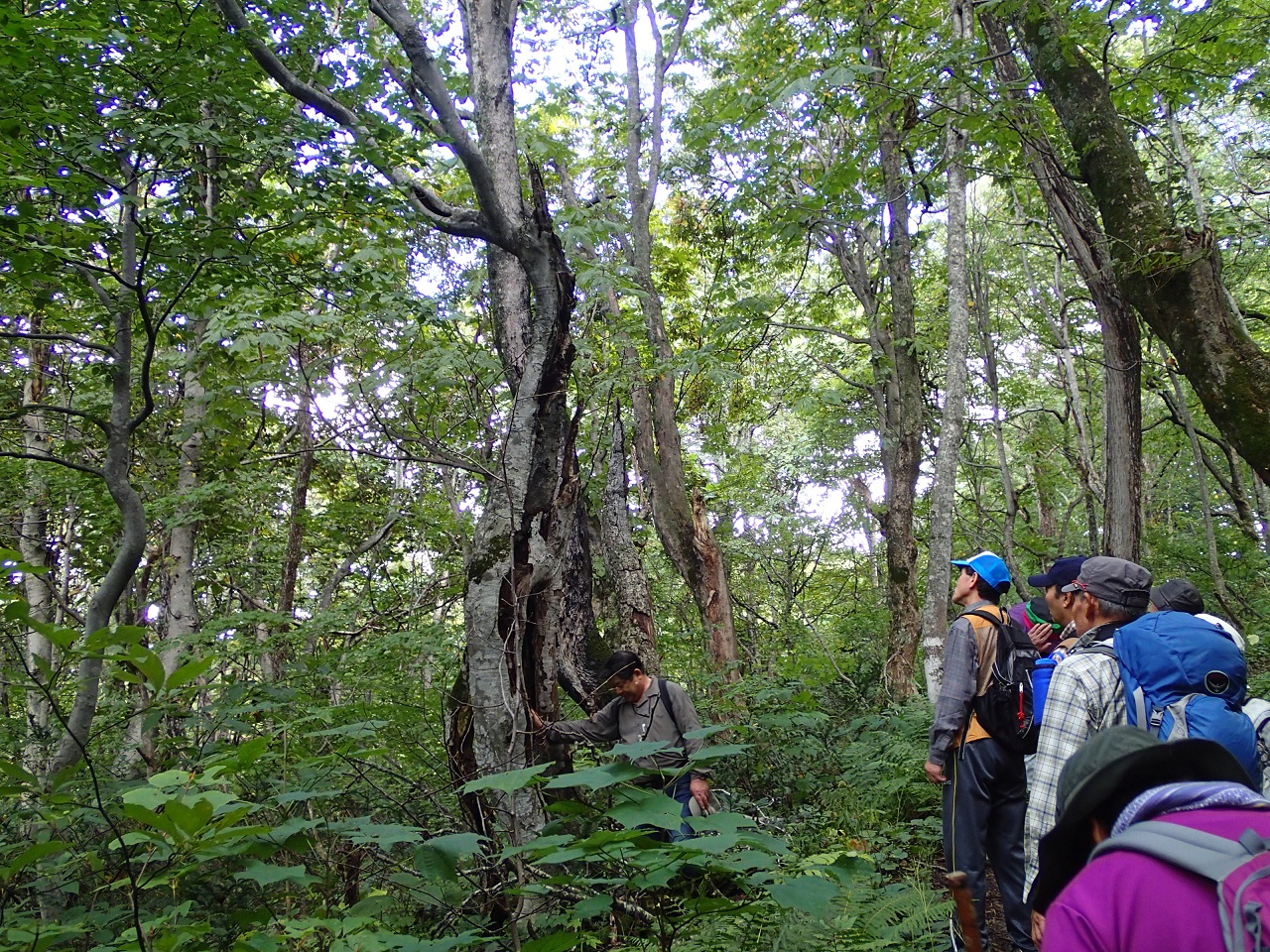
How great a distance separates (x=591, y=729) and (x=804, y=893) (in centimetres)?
285

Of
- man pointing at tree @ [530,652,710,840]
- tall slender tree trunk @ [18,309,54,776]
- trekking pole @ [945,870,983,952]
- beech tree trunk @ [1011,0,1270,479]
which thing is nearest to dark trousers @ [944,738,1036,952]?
man pointing at tree @ [530,652,710,840]

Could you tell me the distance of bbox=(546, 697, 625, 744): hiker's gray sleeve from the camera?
4.43 metres

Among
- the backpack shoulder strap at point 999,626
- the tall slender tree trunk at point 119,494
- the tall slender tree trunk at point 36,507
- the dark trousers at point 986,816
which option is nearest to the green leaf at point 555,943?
the dark trousers at point 986,816

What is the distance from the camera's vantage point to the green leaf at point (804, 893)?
6.12 ft

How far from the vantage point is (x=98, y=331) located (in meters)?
9.39

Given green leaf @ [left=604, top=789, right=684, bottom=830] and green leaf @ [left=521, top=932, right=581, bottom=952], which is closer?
green leaf @ [left=521, top=932, right=581, bottom=952]

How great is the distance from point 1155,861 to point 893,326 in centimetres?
1029

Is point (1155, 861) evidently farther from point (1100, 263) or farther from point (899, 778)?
point (1100, 263)

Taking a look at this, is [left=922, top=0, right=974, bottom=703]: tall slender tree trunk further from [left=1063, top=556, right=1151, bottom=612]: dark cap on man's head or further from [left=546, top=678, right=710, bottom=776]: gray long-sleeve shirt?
[left=1063, top=556, right=1151, bottom=612]: dark cap on man's head

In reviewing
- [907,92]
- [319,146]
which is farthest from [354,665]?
[907,92]

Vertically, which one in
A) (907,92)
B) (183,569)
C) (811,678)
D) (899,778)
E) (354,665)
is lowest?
(899,778)

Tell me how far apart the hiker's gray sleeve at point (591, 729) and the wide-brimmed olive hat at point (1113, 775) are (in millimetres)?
3237

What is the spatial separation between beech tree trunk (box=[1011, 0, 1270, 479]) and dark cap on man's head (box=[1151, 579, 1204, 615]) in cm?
197

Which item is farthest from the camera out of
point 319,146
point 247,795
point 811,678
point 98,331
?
point 98,331
